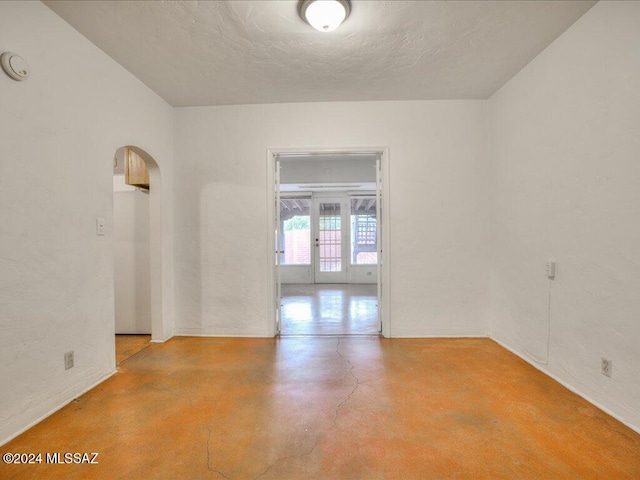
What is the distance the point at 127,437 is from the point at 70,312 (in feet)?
3.20

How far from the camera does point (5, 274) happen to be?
66.6 inches

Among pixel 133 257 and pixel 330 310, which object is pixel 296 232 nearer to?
pixel 330 310

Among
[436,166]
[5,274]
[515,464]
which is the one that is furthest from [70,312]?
[436,166]

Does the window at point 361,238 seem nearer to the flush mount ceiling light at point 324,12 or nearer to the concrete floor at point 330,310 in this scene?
the concrete floor at point 330,310

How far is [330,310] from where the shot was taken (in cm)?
466

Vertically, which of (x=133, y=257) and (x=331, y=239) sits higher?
(x=331, y=239)

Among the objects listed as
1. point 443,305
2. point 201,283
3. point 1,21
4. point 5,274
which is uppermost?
point 1,21

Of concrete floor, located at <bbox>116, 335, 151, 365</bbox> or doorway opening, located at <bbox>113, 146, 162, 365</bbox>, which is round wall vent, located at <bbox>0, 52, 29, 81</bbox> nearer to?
doorway opening, located at <bbox>113, 146, 162, 365</bbox>

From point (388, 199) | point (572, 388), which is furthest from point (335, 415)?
point (388, 199)

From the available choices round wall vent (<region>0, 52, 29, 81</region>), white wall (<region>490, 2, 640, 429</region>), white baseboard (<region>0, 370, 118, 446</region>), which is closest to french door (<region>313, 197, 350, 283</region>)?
white wall (<region>490, 2, 640, 429</region>)

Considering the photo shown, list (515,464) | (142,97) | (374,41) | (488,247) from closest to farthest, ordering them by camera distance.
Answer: (515,464)
(374,41)
(142,97)
(488,247)

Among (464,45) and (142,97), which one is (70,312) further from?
(464,45)

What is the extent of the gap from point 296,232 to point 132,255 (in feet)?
14.2

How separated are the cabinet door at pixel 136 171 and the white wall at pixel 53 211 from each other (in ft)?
2.52
